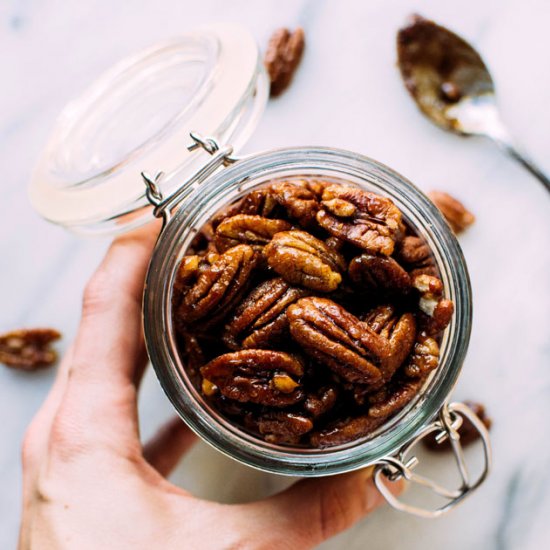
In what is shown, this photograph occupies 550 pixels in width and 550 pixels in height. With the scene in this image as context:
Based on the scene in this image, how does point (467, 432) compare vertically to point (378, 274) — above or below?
below

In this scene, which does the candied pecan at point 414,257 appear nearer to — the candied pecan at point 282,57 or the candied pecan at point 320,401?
the candied pecan at point 320,401

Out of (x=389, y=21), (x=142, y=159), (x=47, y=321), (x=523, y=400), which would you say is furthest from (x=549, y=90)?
(x=47, y=321)

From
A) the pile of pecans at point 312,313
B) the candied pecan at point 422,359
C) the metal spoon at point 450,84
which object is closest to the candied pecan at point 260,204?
the pile of pecans at point 312,313

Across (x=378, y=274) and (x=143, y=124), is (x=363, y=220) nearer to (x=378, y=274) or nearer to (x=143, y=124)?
(x=378, y=274)

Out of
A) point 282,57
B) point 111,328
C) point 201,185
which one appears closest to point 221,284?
point 201,185

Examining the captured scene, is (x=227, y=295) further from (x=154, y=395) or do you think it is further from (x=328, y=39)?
(x=328, y=39)

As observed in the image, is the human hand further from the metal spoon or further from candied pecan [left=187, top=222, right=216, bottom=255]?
the metal spoon

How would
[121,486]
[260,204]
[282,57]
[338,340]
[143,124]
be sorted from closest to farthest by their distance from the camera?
[338,340] < [260,204] < [121,486] < [143,124] < [282,57]
